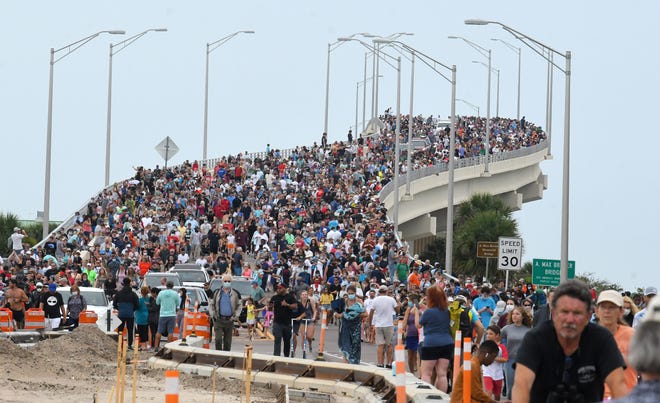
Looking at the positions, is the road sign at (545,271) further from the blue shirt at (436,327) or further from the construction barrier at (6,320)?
the blue shirt at (436,327)

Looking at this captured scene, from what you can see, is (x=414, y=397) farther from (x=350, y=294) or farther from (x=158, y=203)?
(x=158, y=203)

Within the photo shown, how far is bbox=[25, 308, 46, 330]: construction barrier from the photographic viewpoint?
31625mm

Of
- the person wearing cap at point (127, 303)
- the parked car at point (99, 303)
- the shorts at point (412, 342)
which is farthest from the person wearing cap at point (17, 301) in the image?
the shorts at point (412, 342)

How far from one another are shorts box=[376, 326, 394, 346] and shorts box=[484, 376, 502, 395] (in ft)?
26.8

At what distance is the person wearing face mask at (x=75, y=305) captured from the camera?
108 feet

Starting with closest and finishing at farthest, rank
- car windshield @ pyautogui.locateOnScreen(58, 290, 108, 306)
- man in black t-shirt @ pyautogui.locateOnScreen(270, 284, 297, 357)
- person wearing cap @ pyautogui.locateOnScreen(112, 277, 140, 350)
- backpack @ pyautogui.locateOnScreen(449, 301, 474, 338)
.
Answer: backpack @ pyautogui.locateOnScreen(449, 301, 474, 338) → man in black t-shirt @ pyautogui.locateOnScreen(270, 284, 297, 357) → person wearing cap @ pyautogui.locateOnScreen(112, 277, 140, 350) → car windshield @ pyautogui.locateOnScreen(58, 290, 108, 306)

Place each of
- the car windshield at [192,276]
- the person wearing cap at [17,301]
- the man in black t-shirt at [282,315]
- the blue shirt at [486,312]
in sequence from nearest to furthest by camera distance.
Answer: the blue shirt at [486,312] → the man in black t-shirt at [282,315] → the person wearing cap at [17,301] → the car windshield at [192,276]

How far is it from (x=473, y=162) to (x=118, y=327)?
5444 cm

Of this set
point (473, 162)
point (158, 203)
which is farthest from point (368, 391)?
point (473, 162)

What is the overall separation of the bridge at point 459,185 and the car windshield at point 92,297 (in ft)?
113

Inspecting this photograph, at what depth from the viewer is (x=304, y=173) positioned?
213 feet

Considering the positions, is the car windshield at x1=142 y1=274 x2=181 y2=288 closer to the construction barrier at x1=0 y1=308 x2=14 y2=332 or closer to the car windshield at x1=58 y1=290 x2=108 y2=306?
the car windshield at x1=58 y1=290 x2=108 y2=306

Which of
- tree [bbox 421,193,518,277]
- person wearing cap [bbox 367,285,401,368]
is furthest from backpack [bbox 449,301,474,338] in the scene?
tree [bbox 421,193,518,277]

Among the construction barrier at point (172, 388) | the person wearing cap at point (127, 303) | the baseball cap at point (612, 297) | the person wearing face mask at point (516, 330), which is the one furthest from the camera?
the person wearing cap at point (127, 303)
